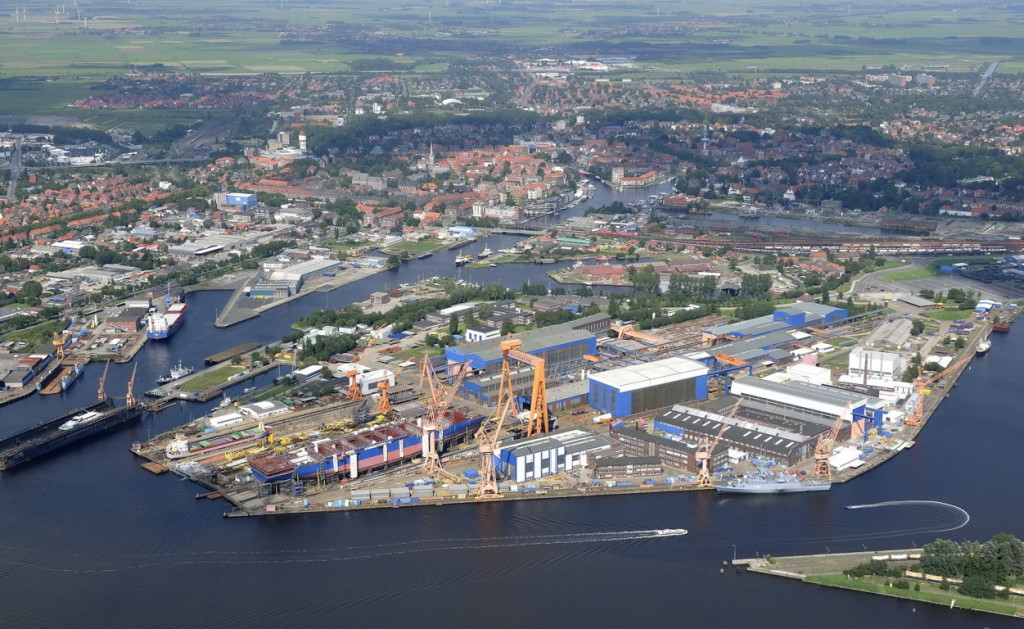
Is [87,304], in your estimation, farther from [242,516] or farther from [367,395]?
[242,516]

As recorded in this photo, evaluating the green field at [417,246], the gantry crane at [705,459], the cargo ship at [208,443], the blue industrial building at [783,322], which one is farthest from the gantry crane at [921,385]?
the green field at [417,246]

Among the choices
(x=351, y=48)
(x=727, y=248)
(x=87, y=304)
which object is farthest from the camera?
(x=351, y=48)

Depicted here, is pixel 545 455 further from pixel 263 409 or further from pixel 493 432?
pixel 263 409

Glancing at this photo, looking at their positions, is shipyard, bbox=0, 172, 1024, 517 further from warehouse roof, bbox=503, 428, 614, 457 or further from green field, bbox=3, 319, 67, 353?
green field, bbox=3, 319, 67, 353

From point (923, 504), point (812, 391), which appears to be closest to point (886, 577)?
point (923, 504)

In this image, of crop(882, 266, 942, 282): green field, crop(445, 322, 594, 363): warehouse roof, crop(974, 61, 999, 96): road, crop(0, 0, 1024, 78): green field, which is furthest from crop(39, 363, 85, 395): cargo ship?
crop(974, 61, 999, 96): road

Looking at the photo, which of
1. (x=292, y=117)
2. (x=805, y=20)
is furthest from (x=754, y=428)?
(x=805, y=20)
